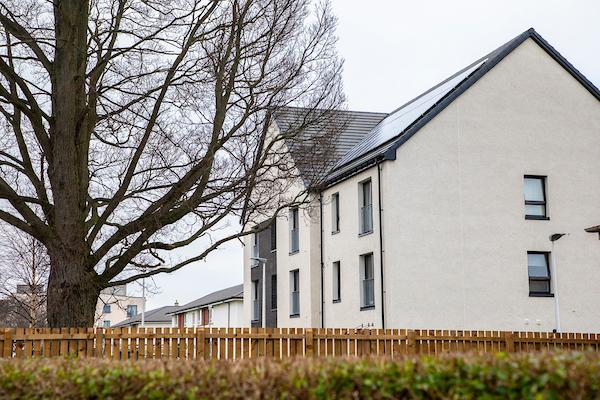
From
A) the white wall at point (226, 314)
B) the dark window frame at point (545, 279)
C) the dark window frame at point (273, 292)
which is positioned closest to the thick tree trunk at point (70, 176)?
the dark window frame at point (545, 279)

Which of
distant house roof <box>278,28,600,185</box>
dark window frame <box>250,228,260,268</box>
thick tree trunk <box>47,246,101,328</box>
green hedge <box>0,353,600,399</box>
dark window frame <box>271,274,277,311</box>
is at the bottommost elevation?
green hedge <box>0,353,600,399</box>

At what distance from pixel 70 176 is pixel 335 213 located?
17311 mm

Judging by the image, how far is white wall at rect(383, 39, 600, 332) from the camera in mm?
26719

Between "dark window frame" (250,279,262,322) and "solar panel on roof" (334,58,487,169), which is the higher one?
"solar panel on roof" (334,58,487,169)

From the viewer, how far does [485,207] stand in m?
27.7

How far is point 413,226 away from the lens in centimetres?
2700

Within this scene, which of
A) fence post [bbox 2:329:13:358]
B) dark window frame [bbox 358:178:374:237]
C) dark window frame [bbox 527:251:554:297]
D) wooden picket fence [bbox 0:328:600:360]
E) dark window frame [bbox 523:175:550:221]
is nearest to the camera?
fence post [bbox 2:329:13:358]

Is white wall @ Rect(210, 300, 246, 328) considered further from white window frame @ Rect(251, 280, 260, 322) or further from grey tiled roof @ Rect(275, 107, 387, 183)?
grey tiled roof @ Rect(275, 107, 387, 183)

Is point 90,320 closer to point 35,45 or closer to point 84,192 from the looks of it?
point 84,192

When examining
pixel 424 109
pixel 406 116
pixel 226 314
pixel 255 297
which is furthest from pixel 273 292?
pixel 226 314

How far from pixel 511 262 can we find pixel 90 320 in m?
15.9

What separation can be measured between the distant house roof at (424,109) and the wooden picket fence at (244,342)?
916cm

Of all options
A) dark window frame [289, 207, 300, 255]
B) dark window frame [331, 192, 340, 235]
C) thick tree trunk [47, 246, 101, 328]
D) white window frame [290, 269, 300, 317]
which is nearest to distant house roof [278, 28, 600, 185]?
dark window frame [331, 192, 340, 235]

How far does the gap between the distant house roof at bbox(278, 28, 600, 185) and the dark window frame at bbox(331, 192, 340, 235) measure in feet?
2.90
